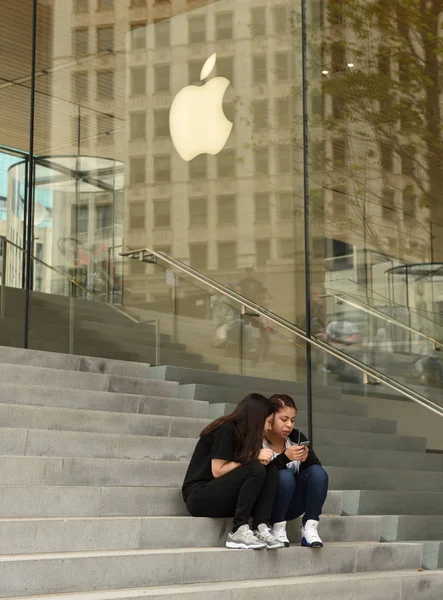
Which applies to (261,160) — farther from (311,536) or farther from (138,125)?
(311,536)

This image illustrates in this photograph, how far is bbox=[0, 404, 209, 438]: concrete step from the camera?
17.4 feet

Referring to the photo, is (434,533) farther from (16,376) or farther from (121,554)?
(16,376)

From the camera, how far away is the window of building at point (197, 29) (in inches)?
438

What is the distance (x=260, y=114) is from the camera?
1035 cm

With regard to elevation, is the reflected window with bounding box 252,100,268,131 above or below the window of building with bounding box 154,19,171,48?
below

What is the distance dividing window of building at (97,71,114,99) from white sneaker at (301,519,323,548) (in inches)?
299

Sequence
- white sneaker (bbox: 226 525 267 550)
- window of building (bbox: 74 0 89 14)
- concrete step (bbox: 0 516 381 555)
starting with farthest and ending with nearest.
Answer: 1. window of building (bbox: 74 0 89 14)
2. white sneaker (bbox: 226 525 267 550)
3. concrete step (bbox: 0 516 381 555)

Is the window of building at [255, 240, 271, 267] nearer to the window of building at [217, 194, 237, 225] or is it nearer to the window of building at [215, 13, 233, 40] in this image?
the window of building at [217, 194, 237, 225]

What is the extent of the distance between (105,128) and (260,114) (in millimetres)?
1961

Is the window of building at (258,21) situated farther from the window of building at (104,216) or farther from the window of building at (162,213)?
the window of building at (104,216)

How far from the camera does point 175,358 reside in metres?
7.45

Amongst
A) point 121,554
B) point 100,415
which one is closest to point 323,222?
point 100,415

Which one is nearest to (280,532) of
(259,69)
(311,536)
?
(311,536)

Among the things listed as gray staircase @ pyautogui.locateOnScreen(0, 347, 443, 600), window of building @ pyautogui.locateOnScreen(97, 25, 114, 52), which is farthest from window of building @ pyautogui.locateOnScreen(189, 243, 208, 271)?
window of building @ pyautogui.locateOnScreen(97, 25, 114, 52)
